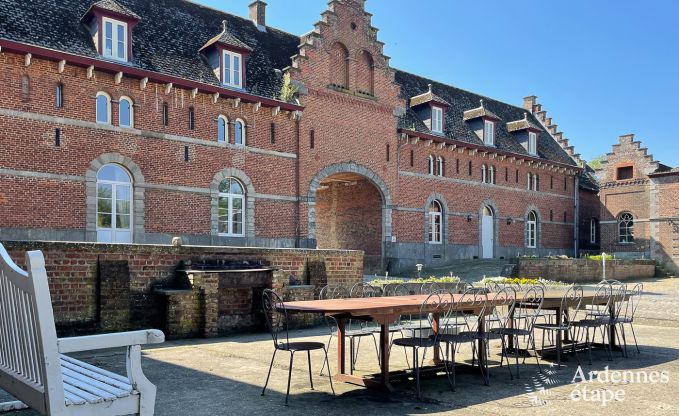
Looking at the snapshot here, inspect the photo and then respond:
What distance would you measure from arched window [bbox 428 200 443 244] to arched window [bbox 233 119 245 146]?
31.4ft

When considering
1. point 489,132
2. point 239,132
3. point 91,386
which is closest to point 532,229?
point 489,132

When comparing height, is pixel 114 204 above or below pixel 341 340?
above

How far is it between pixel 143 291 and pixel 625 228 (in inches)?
1146

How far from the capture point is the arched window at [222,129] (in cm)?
1844

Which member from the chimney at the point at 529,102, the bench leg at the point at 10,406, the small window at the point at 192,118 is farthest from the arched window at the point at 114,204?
the chimney at the point at 529,102

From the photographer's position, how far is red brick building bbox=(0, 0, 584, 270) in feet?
49.3

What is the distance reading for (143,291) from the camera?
33.8 feet

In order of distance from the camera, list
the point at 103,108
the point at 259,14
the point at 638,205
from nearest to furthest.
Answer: the point at 103,108 < the point at 259,14 < the point at 638,205

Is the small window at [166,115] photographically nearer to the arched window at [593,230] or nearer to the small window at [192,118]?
the small window at [192,118]

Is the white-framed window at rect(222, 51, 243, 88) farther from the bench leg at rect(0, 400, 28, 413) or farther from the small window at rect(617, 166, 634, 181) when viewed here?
the small window at rect(617, 166, 634, 181)

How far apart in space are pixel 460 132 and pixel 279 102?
10320 millimetres

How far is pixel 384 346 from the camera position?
6223 millimetres

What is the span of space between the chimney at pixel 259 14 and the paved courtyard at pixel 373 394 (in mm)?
16150

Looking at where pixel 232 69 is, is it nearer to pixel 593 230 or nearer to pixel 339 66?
pixel 339 66
